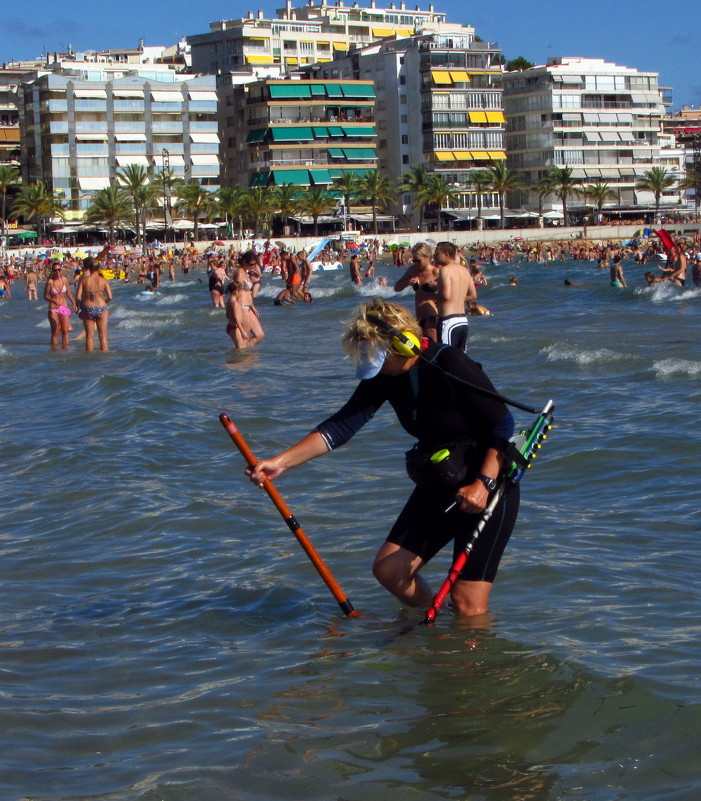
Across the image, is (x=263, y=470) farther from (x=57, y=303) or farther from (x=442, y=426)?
(x=57, y=303)

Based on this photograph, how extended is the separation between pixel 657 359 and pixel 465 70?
292 feet

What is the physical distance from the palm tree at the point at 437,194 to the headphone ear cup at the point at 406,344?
90005 millimetres

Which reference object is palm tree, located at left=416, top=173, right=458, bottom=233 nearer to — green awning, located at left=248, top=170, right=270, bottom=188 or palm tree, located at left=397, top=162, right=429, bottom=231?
palm tree, located at left=397, top=162, right=429, bottom=231

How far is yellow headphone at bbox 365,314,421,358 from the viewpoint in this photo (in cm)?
417

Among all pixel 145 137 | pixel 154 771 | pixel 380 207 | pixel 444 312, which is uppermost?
pixel 145 137

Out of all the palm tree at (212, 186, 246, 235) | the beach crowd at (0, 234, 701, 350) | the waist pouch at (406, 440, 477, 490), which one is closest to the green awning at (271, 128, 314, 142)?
the palm tree at (212, 186, 246, 235)

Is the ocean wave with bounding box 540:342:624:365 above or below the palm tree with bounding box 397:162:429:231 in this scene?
below

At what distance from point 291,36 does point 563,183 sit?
142 feet

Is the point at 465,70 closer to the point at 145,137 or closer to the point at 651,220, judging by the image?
the point at 651,220

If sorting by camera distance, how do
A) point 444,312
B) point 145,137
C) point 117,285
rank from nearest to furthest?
point 444,312
point 117,285
point 145,137

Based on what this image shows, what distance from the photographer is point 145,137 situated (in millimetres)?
95438

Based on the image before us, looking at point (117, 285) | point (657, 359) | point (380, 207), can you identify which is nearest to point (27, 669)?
point (657, 359)

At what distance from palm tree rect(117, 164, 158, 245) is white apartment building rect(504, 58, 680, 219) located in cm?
3530

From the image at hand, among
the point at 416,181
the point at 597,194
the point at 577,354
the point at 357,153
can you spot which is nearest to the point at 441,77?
the point at 357,153
